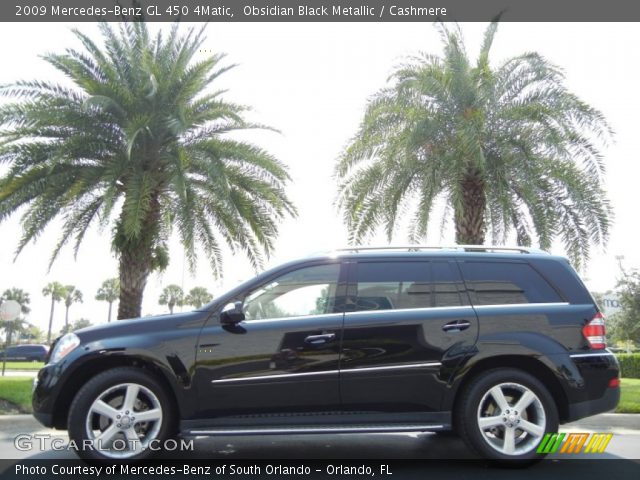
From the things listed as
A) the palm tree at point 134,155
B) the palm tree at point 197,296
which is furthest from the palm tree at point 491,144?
the palm tree at point 197,296

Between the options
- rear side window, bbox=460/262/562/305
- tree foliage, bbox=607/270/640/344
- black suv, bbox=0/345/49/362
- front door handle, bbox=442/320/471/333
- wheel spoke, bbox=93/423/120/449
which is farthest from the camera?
black suv, bbox=0/345/49/362

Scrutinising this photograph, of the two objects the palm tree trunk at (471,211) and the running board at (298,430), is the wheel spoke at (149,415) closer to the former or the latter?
the running board at (298,430)

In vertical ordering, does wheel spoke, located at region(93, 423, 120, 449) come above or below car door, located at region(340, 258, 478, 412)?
below

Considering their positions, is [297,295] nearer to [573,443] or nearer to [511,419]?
[511,419]

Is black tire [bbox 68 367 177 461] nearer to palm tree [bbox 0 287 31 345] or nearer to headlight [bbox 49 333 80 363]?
headlight [bbox 49 333 80 363]


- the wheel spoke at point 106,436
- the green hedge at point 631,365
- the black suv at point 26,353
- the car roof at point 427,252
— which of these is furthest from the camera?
the black suv at point 26,353

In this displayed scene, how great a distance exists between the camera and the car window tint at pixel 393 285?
532 centimetres

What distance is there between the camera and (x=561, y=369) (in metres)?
5.14

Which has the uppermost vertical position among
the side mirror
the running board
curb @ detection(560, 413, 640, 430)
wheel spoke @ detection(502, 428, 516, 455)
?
the side mirror

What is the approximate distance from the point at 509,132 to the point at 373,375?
10.2m

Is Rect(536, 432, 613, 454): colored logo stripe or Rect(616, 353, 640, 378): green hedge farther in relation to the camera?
Rect(616, 353, 640, 378): green hedge

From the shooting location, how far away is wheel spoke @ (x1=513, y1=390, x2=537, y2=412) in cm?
505

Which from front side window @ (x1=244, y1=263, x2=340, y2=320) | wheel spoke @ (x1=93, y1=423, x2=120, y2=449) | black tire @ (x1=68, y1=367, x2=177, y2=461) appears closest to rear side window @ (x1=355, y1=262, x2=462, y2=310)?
front side window @ (x1=244, y1=263, x2=340, y2=320)

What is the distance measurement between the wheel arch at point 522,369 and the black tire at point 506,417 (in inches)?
2.0
